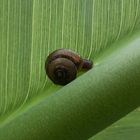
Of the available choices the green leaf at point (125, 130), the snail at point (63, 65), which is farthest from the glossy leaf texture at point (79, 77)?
the green leaf at point (125, 130)

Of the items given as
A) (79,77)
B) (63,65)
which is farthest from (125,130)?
(79,77)

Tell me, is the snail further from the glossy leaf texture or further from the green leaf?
the green leaf

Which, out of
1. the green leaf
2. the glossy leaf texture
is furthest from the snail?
the green leaf

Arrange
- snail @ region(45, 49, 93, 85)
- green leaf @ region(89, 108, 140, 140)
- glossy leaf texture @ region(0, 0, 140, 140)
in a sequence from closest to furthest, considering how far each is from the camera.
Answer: glossy leaf texture @ region(0, 0, 140, 140) < snail @ region(45, 49, 93, 85) < green leaf @ region(89, 108, 140, 140)

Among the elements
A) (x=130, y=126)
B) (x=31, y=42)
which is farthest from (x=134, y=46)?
(x=130, y=126)

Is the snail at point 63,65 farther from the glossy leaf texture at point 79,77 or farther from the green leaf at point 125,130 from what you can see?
the green leaf at point 125,130
